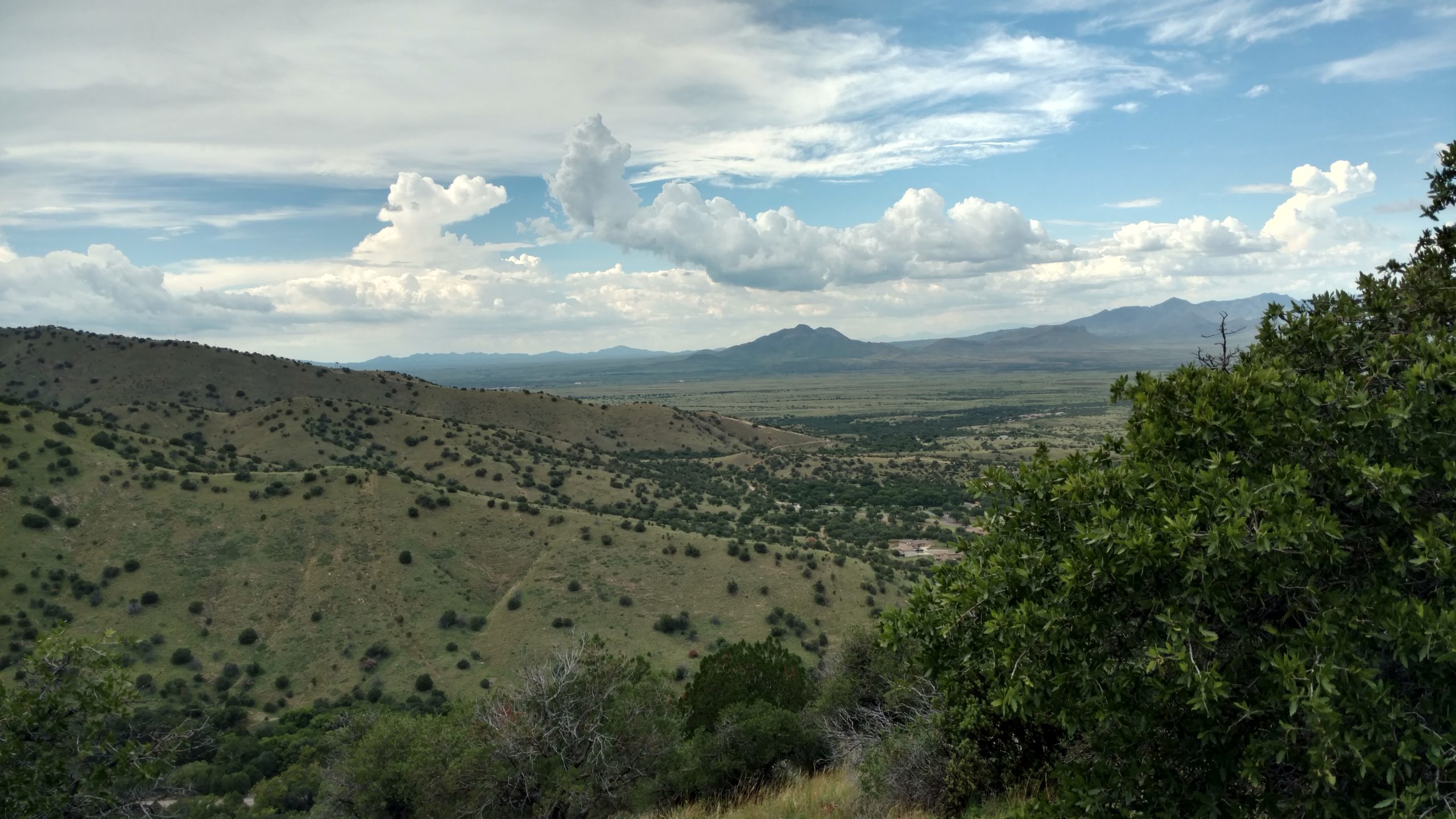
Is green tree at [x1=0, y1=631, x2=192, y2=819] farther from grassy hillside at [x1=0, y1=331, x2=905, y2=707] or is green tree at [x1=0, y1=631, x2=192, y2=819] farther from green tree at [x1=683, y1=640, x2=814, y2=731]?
grassy hillside at [x1=0, y1=331, x2=905, y2=707]

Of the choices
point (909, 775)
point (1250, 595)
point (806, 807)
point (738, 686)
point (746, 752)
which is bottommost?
point (738, 686)

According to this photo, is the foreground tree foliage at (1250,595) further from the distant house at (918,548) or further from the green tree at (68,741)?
the distant house at (918,548)

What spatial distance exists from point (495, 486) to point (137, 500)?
94.3 ft

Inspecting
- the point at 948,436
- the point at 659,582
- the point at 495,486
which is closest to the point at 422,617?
the point at 659,582

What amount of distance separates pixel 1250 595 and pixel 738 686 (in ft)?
55.6

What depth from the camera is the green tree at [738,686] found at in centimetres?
2095

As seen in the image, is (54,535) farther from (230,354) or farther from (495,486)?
(230,354)

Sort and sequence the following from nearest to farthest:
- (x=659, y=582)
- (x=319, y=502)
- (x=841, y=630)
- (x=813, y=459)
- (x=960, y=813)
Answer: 1. (x=960, y=813)
2. (x=841, y=630)
3. (x=659, y=582)
4. (x=319, y=502)
5. (x=813, y=459)

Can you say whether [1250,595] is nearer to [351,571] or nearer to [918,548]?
[351,571]

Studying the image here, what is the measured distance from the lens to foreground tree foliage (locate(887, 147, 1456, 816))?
17.1 ft

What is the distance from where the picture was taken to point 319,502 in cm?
5388

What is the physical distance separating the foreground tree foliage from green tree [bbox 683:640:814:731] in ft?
48.7

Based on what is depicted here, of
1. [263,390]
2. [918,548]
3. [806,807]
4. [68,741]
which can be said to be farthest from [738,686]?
[263,390]

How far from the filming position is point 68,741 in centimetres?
942
